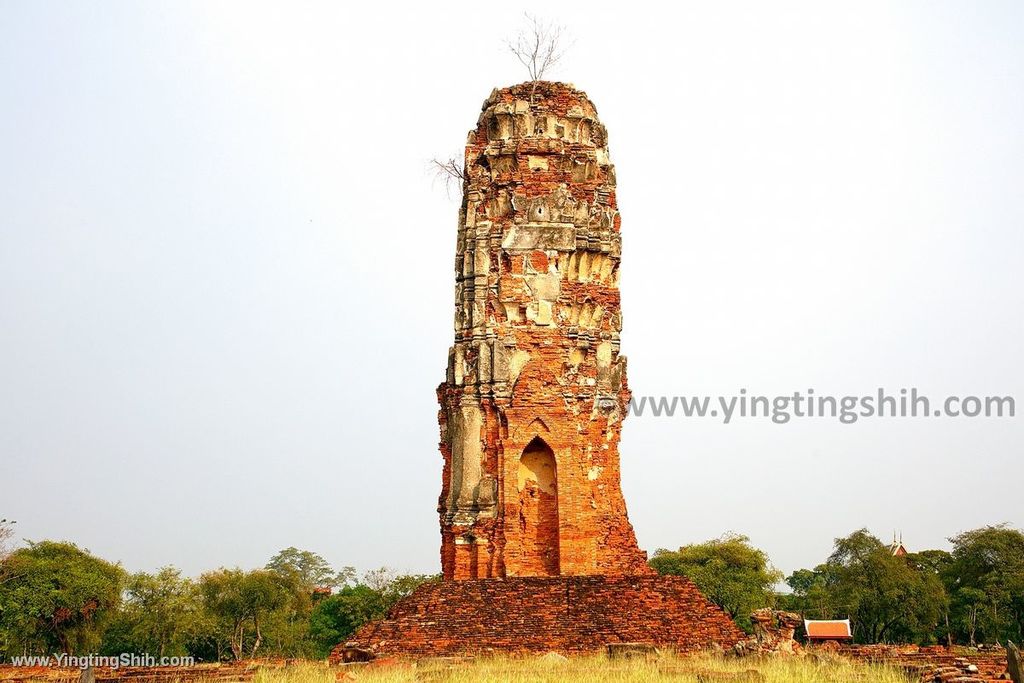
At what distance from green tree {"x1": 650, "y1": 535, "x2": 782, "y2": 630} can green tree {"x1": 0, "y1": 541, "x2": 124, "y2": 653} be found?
23.9 metres

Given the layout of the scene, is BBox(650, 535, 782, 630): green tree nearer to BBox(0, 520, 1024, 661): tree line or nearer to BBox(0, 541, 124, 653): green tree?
BBox(0, 520, 1024, 661): tree line

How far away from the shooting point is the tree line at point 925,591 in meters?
36.0

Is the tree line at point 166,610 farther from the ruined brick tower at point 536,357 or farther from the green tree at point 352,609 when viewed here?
the ruined brick tower at point 536,357

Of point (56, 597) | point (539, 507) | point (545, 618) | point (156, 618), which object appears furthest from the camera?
point (156, 618)

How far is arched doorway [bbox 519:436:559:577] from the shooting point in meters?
16.9

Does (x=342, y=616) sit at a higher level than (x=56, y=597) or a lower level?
lower

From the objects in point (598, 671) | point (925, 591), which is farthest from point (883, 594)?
point (598, 671)

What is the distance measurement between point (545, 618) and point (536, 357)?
5138 mm

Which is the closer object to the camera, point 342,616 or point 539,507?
point 539,507

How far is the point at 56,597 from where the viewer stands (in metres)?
29.1

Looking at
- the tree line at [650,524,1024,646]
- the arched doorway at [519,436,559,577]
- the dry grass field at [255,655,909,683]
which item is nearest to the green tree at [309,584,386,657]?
the tree line at [650,524,1024,646]

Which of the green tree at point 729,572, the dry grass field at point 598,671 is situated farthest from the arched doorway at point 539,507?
the green tree at point 729,572

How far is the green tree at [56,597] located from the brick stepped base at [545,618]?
18133mm

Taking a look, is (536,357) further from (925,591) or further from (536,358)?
(925,591)
